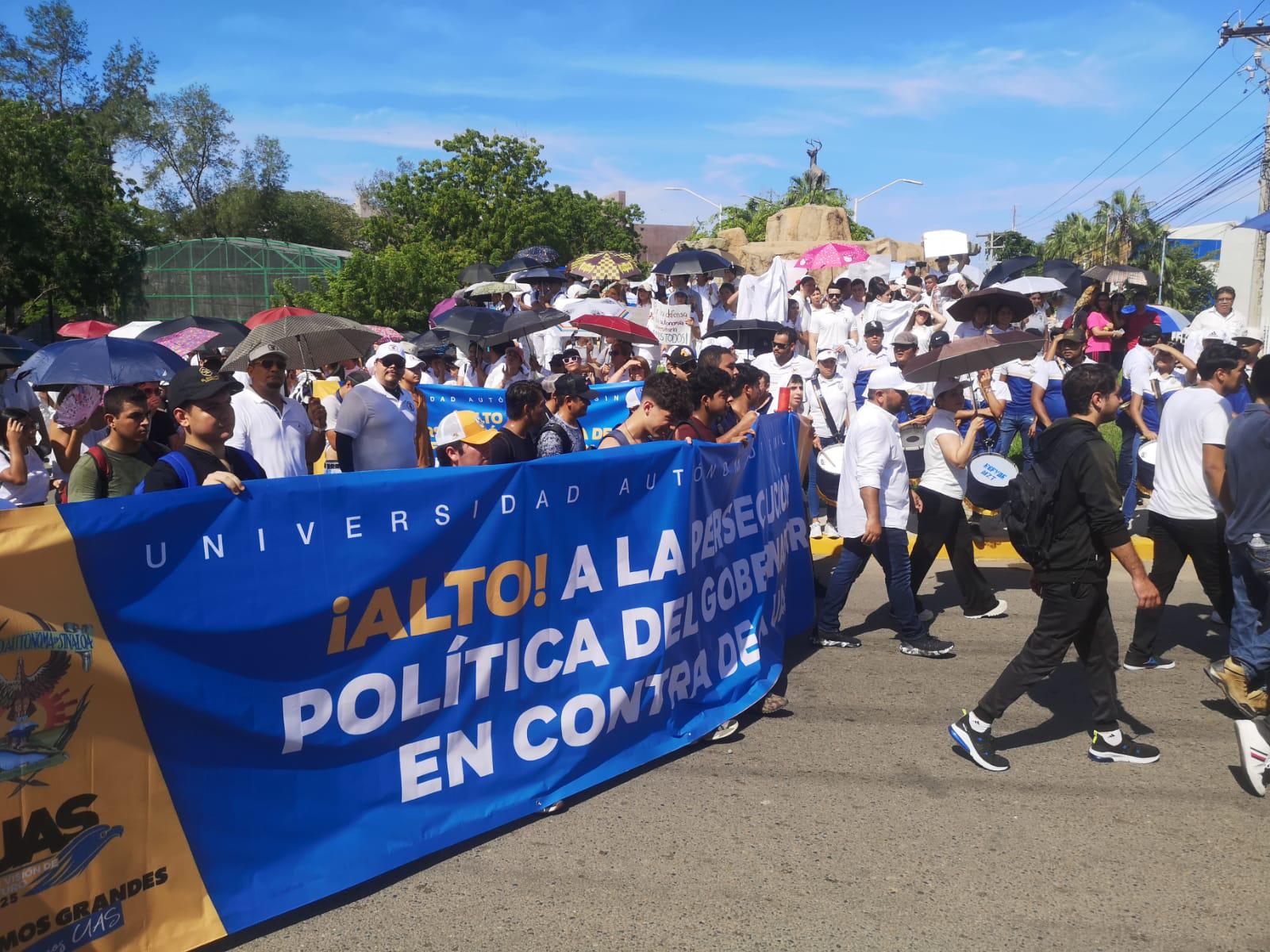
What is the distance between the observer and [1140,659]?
6.28 metres

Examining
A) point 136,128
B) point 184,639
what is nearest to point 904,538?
point 184,639

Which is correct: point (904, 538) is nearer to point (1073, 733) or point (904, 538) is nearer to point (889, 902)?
point (1073, 733)

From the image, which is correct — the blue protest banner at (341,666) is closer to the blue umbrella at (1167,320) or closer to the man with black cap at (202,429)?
the man with black cap at (202,429)

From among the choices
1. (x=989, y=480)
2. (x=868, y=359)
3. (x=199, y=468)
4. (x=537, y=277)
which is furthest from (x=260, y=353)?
(x=537, y=277)

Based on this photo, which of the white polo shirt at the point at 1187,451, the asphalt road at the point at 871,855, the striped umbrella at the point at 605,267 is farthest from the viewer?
the striped umbrella at the point at 605,267

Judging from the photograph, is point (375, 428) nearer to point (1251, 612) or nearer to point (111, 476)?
point (111, 476)

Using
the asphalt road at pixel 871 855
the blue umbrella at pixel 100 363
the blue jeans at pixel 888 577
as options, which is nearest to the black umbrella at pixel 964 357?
the blue jeans at pixel 888 577

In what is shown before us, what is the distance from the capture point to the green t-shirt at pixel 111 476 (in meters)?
4.64

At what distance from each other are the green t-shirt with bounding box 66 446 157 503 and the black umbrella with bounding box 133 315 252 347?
7.13 metres

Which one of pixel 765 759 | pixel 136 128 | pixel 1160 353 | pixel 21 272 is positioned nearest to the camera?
pixel 765 759

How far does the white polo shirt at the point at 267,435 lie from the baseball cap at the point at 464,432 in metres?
1.08

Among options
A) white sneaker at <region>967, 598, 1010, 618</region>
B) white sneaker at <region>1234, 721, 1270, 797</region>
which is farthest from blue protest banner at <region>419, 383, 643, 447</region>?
white sneaker at <region>1234, 721, 1270, 797</region>

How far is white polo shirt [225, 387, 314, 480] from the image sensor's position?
6109mm

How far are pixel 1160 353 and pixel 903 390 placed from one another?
5.17m
